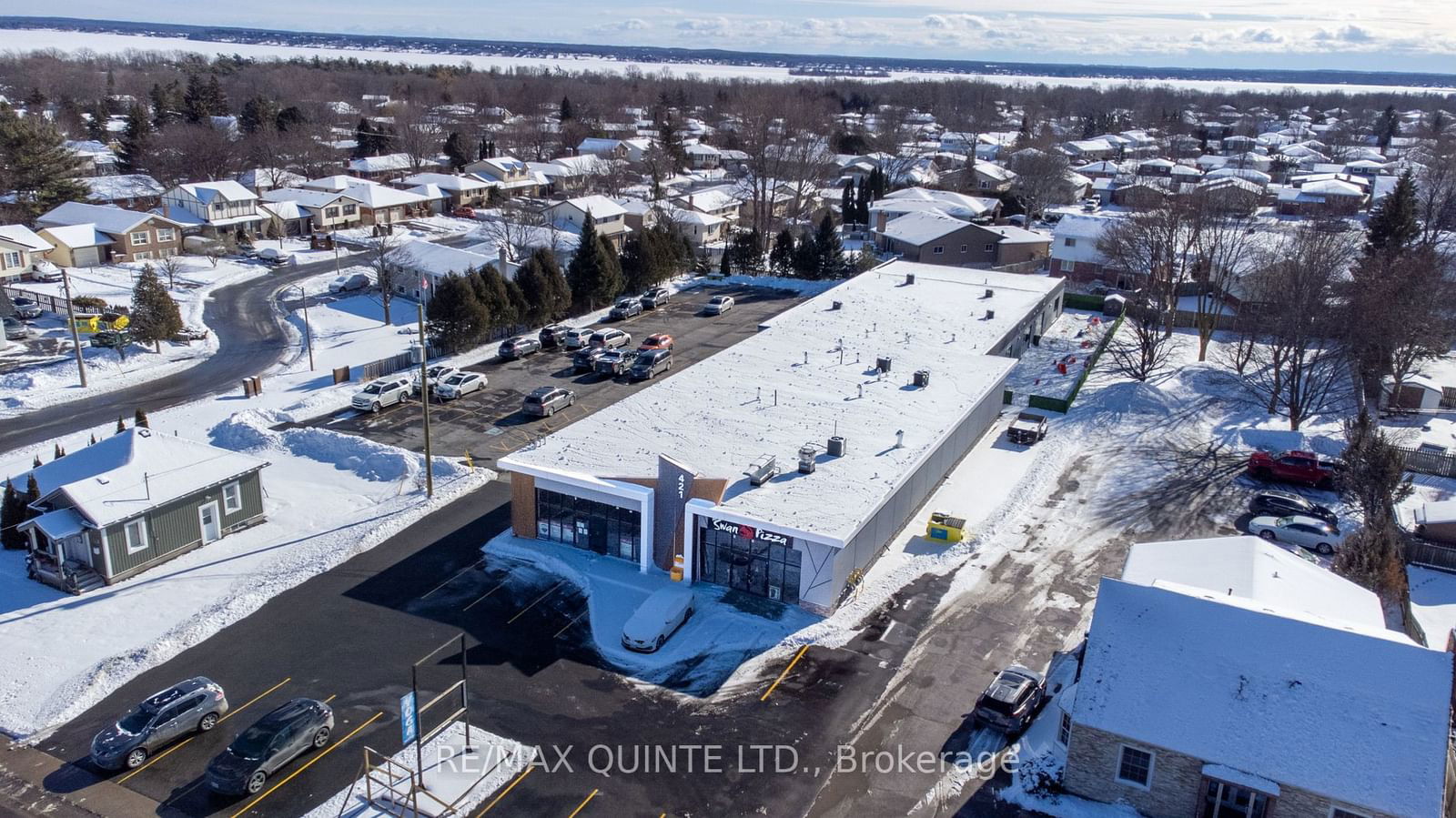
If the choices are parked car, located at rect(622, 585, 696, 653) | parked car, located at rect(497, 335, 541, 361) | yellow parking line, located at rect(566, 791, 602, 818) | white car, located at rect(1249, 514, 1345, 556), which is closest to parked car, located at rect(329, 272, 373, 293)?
parked car, located at rect(497, 335, 541, 361)

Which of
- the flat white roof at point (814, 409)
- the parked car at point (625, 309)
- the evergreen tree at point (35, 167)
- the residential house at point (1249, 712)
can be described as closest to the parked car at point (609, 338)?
the flat white roof at point (814, 409)

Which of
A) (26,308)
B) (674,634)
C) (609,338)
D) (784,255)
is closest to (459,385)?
(609,338)

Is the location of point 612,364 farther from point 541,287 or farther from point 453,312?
point 541,287

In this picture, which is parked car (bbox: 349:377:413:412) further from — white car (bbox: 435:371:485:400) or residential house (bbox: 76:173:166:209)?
residential house (bbox: 76:173:166:209)

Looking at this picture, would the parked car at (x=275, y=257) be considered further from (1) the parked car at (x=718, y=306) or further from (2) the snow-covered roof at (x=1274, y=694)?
(2) the snow-covered roof at (x=1274, y=694)

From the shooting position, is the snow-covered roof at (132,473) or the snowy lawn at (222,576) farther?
the snow-covered roof at (132,473)
